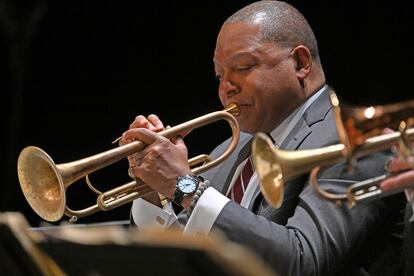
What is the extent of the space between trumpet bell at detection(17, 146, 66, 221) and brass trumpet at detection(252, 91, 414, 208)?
0.81 metres

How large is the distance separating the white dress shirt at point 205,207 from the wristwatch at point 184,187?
0.05 m

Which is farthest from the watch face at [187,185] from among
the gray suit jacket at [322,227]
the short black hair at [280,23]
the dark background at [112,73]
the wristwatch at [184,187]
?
the dark background at [112,73]

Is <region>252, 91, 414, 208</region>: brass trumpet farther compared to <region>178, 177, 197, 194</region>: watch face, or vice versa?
<region>178, 177, 197, 194</region>: watch face

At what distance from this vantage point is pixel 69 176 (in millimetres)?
2746

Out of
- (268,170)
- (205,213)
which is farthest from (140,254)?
(205,213)

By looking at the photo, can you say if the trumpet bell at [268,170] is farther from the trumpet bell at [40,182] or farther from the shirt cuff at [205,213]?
the trumpet bell at [40,182]

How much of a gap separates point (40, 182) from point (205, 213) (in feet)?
2.14

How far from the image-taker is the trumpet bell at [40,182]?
285 cm

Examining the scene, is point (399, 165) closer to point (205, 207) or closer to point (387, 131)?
point (387, 131)

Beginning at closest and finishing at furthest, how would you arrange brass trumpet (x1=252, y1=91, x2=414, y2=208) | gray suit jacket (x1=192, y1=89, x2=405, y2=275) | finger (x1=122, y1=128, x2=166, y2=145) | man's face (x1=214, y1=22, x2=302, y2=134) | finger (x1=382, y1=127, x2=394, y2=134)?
brass trumpet (x1=252, y1=91, x2=414, y2=208), finger (x1=382, y1=127, x2=394, y2=134), gray suit jacket (x1=192, y1=89, x2=405, y2=275), finger (x1=122, y1=128, x2=166, y2=145), man's face (x1=214, y1=22, x2=302, y2=134)

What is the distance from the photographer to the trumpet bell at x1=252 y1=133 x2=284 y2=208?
2.33 metres

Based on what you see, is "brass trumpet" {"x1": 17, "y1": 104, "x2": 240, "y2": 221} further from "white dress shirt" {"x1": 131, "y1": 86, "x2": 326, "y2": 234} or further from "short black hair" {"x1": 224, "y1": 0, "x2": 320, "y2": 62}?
"short black hair" {"x1": 224, "y1": 0, "x2": 320, "y2": 62}

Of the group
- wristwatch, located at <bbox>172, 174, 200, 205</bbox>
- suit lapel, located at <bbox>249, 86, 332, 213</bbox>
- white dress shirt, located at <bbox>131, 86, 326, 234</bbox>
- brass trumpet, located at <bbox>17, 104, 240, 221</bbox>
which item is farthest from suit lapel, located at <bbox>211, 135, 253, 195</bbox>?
wristwatch, located at <bbox>172, 174, 200, 205</bbox>

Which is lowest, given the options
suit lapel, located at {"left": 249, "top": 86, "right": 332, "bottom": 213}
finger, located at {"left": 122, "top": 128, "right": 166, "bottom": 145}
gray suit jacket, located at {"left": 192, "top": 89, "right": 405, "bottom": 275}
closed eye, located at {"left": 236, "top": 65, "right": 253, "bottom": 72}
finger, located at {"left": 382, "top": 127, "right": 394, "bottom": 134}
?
gray suit jacket, located at {"left": 192, "top": 89, "right": 405, "bottom": 275}
